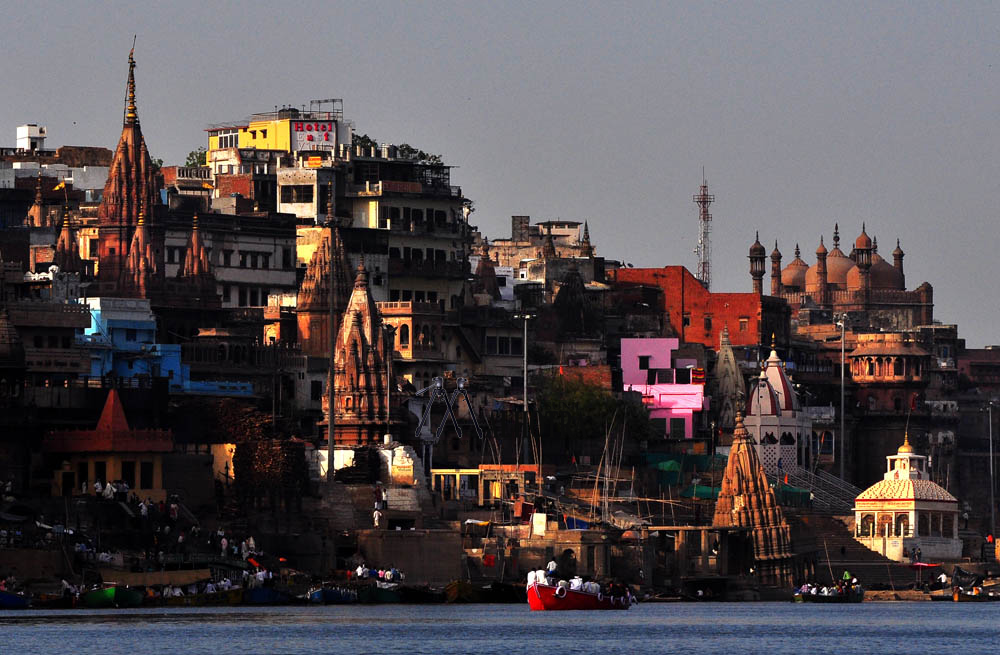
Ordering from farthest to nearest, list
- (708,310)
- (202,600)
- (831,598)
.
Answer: (708,310)
(831,598)
(202,600)

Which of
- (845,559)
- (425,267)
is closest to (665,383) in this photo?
(425,267)

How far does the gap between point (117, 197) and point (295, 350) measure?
37.2 feet

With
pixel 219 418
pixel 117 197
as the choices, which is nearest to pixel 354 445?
pixel 219 418

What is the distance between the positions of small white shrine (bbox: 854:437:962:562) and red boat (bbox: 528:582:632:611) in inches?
1286

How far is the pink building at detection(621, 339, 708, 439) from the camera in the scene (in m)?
163

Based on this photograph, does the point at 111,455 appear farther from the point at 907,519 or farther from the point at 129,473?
the point at 907,519

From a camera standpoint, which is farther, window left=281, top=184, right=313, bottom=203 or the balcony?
window left=281, top=184, right=313, bottom=203

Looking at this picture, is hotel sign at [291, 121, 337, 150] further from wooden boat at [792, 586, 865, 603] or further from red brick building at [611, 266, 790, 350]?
wooden boat at [792, 586, 865, 603]

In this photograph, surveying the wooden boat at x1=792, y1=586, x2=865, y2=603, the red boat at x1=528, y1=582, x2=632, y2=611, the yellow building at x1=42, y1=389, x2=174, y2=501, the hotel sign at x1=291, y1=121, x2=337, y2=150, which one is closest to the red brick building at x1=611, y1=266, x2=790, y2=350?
the hotel sign at x1=291, y1=121, x2=337, y2=150

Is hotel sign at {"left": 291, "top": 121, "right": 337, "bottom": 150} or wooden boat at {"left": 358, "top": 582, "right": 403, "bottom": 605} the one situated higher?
hotel sign at {"left": 291, "top": 121, "right": 337, "bottom": 150}

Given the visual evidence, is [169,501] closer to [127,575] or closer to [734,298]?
[127,575]

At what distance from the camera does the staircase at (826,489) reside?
522 ft

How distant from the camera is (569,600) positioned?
12275 cm

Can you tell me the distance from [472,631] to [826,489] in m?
55.8
